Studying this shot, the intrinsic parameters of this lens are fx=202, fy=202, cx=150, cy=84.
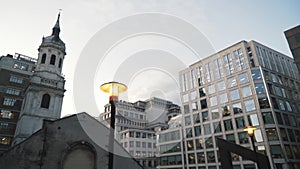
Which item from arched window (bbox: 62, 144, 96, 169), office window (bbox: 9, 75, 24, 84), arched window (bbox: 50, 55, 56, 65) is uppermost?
arched window (bbox: 50, 55, 56, 65)

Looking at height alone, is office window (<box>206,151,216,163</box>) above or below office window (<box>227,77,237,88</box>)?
below

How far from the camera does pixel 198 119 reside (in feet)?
187

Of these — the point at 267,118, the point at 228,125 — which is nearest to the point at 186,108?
the point at 228,125

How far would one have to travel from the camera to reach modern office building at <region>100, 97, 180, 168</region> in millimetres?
74750

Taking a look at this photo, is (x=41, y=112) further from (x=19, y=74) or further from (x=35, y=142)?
(x=35, y=142)

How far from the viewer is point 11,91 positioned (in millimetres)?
48531

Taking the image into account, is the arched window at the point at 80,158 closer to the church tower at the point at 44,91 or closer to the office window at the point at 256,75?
the church tower at the point at 44,91

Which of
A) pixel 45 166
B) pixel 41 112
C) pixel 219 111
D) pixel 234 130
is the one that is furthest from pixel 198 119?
pixel 45 166

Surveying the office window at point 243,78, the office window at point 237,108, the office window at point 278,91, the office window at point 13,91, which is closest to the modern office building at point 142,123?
the office window at point 13,91

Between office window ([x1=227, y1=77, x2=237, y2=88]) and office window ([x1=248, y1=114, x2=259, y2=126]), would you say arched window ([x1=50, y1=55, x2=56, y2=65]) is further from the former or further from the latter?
office window ([x1=248, y1=114, x2=259, y2=126])

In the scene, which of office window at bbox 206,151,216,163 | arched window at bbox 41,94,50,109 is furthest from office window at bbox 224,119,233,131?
arched window at bbox 41,94,50,109

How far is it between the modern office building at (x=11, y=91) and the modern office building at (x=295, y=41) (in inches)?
2122

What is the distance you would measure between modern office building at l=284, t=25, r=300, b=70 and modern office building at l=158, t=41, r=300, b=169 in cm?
2037

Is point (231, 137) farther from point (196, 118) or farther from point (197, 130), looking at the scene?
point (196, 118)
